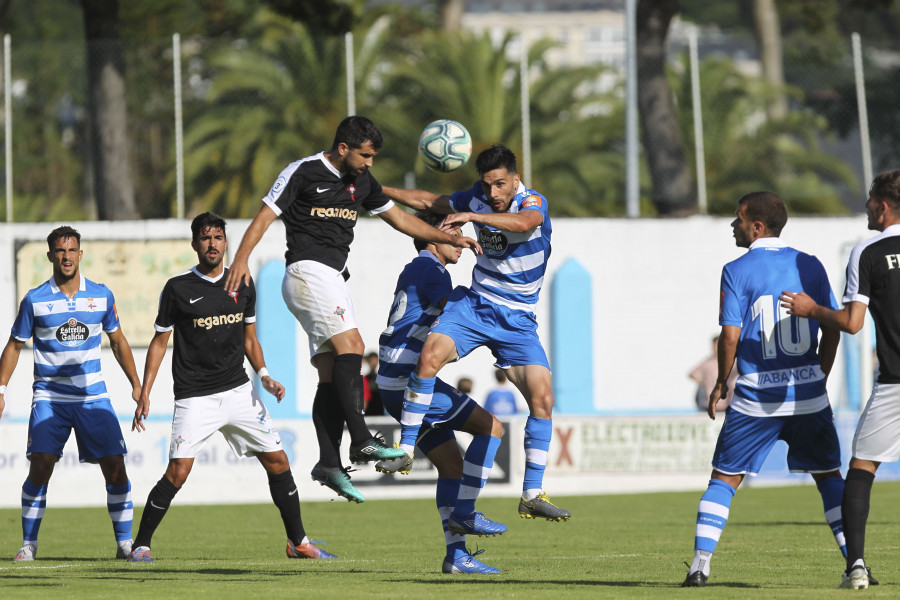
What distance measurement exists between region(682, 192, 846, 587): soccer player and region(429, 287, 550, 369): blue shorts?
5.17 ft

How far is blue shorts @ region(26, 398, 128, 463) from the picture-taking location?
10984 mm

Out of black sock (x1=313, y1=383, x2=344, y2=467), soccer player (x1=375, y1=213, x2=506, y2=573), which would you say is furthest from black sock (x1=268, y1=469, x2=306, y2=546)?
soccer player (x1=375, y1=213, x2=506, y2=573)

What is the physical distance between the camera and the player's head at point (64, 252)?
35.9ft

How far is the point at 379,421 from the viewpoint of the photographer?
1889 cm

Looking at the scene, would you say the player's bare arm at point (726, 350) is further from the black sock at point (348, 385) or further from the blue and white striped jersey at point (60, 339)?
the blue and white striped jersey at point (60, 339)

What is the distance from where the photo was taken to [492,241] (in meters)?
9.05

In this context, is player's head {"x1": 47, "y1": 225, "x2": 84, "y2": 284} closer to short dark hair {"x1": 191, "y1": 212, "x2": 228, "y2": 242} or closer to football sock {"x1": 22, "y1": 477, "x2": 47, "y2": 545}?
short dark hair {"x1": 191, "y1": 212, "x2": 228, "y2": 242}

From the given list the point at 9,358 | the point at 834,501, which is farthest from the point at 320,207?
the point at 834,501

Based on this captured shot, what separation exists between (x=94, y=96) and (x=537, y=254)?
56.8 feet

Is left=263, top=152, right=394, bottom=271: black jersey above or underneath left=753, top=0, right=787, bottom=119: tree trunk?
underneath

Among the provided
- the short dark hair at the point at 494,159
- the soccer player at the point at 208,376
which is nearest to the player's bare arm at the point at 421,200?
the short dark hair at the point at 494,159

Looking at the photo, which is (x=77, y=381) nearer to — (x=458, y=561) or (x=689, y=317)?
(x=458, y=561)

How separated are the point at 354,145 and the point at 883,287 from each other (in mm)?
3558

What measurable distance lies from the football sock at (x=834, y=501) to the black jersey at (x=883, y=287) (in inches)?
33.0
